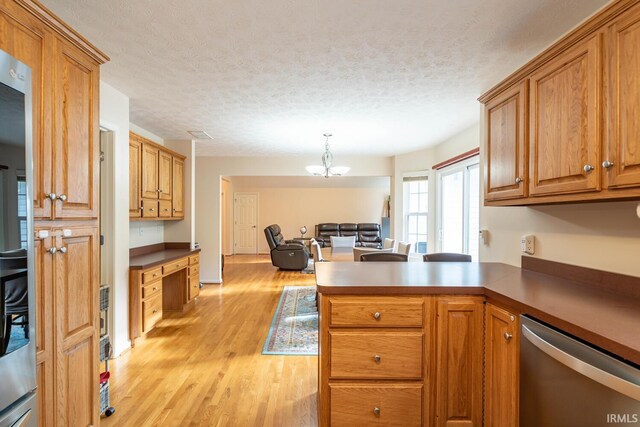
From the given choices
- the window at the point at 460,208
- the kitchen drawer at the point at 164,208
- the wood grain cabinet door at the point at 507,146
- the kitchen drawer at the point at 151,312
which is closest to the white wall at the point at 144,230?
the kitchen drawer at the point at 164,208

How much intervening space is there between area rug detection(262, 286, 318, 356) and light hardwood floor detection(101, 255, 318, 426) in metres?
0.11

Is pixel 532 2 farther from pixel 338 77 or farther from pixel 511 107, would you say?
pixel 338 77

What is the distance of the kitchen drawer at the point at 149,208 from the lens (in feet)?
12.2

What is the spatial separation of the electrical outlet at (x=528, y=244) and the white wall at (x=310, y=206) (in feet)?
27.2

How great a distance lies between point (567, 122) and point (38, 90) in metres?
2.32

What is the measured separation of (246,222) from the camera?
10.6 m

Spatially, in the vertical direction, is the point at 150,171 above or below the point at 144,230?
above

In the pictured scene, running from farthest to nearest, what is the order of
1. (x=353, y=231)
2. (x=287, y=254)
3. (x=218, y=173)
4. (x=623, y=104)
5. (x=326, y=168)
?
(x=353, y=231) < (x=287, y=254) < (x=218, y=173) < (x=326, y=168) < (x=623, y=104)

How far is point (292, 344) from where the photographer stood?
3.27m

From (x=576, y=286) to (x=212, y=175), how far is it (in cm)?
567

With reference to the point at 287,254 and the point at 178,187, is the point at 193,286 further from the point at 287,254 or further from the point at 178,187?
the point at 287,254

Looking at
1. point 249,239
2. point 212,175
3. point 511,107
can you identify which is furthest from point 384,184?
point 511,107

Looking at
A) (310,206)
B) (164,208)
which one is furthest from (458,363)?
(310,206)

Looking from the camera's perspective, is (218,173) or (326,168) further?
(218,173)
